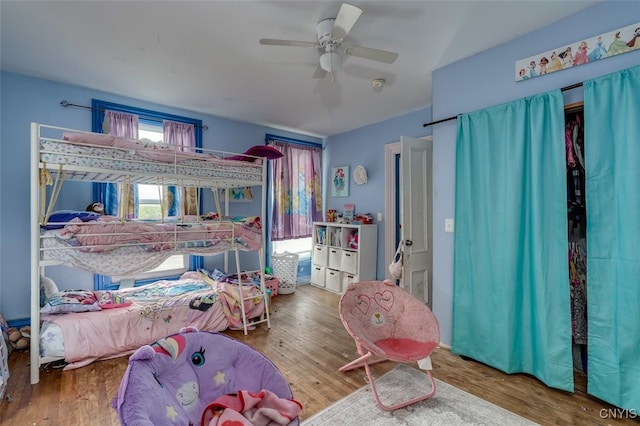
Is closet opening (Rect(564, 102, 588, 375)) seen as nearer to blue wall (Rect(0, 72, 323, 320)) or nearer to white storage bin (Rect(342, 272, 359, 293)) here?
white storage bin (Rect(342, 272, 359, 293))

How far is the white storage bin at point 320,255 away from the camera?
465 cm

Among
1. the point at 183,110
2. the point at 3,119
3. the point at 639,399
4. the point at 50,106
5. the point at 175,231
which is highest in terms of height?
the point at 183,110

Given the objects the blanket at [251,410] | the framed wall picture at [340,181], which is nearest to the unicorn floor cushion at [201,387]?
the blanket at [251,410]

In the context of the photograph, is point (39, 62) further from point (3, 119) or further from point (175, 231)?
point (175, 231)

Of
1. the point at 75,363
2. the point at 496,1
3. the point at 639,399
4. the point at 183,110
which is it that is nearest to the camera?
the point at 639,399

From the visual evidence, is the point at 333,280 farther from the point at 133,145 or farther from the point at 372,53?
the point at 372,53

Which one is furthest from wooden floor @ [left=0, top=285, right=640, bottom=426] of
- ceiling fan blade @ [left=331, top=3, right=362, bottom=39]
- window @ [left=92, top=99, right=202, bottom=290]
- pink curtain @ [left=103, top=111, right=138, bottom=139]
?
ceiling fan blade @ [left=331, top=3, right=362, bottom=39]

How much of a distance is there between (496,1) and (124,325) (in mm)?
3707

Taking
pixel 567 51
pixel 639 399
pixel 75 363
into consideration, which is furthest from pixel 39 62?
pixel 639 399

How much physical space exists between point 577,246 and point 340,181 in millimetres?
3254

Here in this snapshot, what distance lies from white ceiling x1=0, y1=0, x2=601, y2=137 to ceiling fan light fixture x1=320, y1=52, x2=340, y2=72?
22 centimetres

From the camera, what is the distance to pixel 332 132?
4961mm

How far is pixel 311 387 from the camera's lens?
2.09 meters

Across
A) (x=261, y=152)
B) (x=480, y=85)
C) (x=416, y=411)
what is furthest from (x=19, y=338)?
(x=480, y=85)
